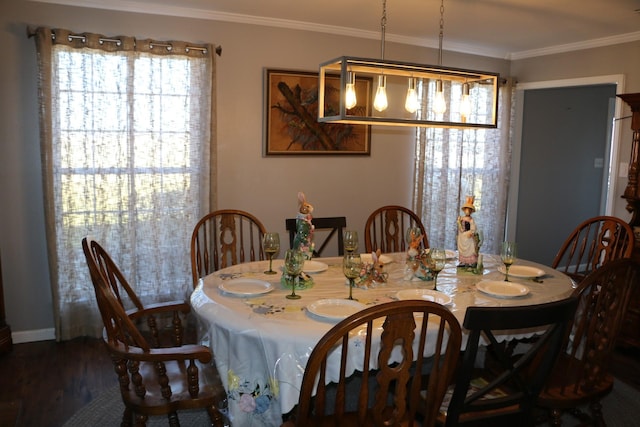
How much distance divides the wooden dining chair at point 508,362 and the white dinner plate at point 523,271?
787 mm

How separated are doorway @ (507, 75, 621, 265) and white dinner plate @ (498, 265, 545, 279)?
2583mm

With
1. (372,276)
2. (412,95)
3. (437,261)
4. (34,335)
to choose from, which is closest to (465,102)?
(412,95)

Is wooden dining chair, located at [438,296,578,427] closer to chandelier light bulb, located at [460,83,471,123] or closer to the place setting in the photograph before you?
the place setting

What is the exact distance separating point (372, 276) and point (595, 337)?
0.97m

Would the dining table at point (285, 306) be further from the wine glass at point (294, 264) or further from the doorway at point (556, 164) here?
the doorway at point (556, 164)

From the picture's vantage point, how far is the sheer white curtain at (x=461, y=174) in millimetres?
4801

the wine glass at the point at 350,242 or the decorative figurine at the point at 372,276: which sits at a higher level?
the wine glass at the point at 350,242

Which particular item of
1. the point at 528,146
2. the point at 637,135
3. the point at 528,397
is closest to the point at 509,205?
the point at 528,146

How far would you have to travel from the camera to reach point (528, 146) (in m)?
5.52

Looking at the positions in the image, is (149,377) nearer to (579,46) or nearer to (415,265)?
(415,265)

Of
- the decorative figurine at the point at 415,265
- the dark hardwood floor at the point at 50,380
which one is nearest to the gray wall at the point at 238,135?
the dark hardwood floor at the point at 50,380

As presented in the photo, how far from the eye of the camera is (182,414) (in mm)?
2801

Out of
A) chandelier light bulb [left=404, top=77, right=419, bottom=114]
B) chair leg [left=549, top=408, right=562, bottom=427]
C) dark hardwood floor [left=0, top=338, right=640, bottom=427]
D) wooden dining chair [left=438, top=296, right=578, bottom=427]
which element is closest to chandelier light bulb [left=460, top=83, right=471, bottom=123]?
chandelier light bulb [left=404, top=77, right=419, bottom=114]

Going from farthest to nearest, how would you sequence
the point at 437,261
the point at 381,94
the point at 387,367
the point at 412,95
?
the point at 412,95
the point at 381,94
the point at 437,261
the point at 387,367
